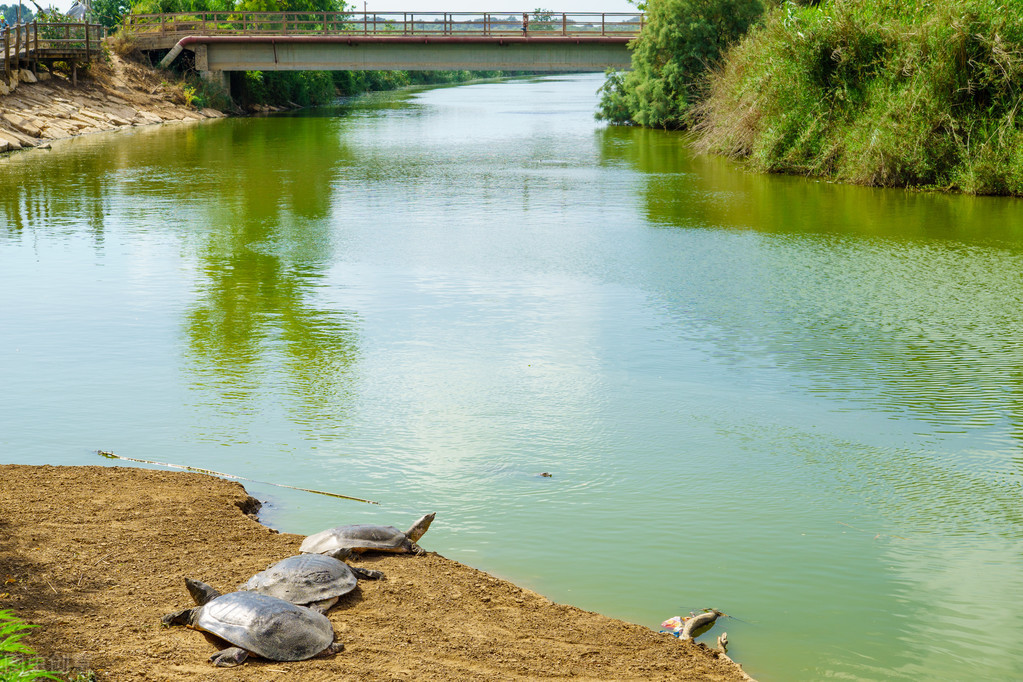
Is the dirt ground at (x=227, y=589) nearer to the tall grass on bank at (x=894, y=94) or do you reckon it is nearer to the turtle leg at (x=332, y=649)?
the turtle leg at (x=332, y=649)

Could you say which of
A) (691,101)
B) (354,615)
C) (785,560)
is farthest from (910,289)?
(691,101)

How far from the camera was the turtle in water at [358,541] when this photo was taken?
5312mm

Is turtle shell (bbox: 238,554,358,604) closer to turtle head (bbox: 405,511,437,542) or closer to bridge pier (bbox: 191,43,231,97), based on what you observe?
turtle head (bbox: 405,511,437,542)

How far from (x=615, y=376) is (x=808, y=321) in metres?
2.87

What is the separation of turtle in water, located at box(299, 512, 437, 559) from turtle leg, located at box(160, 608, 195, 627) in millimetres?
865

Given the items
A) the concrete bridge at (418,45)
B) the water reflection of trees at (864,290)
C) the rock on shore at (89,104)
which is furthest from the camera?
the concrete bridge at (418,45)

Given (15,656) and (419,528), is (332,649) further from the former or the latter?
(419,528)

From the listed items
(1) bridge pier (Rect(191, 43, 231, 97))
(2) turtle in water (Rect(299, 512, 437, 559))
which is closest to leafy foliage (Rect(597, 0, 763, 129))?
(1) bridge pier (Rect(191, 43, 231, 97))

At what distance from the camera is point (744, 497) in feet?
21.6

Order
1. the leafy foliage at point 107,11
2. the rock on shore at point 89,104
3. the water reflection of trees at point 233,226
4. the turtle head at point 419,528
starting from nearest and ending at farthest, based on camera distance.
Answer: the turtle head at point 419,528, the water reflection of trees at point 233,226, the rock on shore at point 89,104, the leafy foliage at point 107,11

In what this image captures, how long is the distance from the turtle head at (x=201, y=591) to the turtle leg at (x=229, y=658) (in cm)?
47

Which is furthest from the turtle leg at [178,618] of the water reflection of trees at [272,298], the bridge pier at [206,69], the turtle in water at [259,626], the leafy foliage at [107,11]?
the leafy foliage at [107,11]

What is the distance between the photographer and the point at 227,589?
495 cm

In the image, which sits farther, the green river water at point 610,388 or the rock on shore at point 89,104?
the rock on shore at point 89,104
